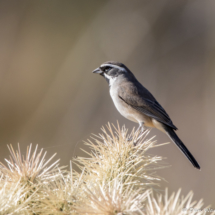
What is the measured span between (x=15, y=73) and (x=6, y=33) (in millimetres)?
1256

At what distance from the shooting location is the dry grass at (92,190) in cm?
116

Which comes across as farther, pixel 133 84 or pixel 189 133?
pixel 189 133

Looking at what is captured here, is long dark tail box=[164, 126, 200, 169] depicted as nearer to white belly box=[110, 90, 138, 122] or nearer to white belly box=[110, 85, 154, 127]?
white belly box=[110, 85, 154, 127]

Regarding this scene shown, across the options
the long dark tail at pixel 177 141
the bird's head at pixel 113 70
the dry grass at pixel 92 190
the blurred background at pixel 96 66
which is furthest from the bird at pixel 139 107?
the blurred background at pixel 96 66

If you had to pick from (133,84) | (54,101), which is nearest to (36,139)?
(54,101)

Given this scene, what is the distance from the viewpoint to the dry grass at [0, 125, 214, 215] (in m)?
1.16

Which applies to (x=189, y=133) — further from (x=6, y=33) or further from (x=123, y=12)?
(x=6, y=33)

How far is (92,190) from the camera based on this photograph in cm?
149

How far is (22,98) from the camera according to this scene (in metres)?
6.86

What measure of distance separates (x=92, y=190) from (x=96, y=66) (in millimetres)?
6148

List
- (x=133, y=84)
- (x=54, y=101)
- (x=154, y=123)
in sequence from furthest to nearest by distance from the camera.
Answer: (x=54, y=101), (x=133, y=84), (x=154, y=123)

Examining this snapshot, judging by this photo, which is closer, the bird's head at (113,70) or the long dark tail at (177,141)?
the long dark tail at (177,141)

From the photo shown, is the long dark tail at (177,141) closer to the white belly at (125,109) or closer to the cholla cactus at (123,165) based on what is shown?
the white belly at (125,109)

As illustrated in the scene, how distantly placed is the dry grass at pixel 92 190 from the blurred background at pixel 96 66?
4499mm
